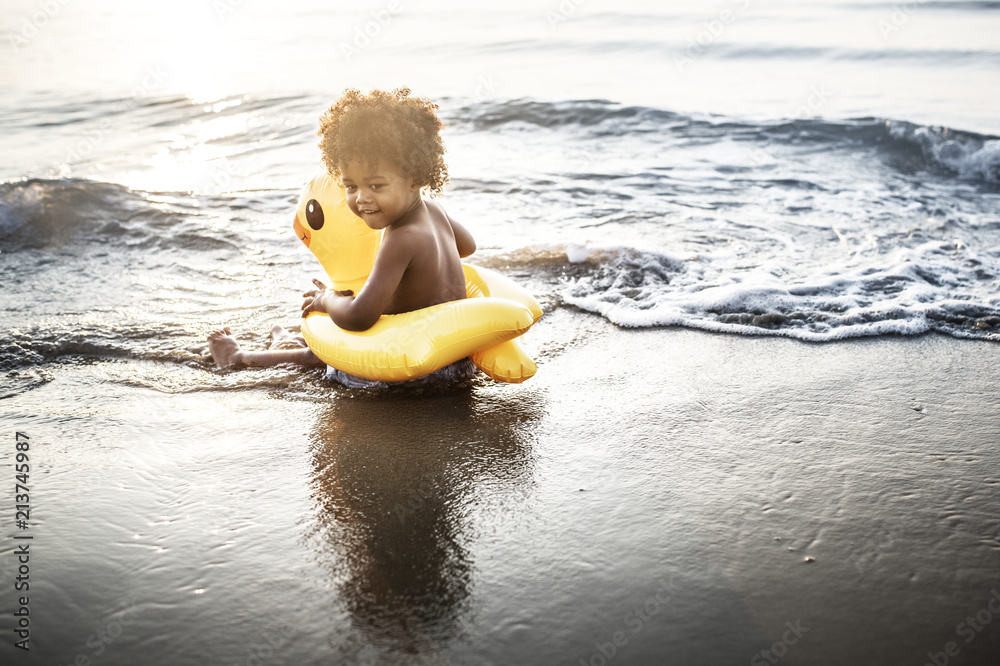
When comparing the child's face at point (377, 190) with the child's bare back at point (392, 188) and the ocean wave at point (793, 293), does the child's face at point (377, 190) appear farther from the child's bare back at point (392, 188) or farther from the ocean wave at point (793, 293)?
the ocean wave at point (793, 293)

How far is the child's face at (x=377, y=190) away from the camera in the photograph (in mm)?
3371

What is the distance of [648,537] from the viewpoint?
248 centimetres

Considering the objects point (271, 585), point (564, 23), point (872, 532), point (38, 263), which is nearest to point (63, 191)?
point (38, 263)

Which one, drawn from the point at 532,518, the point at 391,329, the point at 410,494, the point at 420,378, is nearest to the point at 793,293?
the point at 420,378

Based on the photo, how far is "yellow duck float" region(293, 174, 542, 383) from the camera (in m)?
3.46

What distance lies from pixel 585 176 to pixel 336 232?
5096 mm

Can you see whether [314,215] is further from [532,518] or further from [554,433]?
[532,518]

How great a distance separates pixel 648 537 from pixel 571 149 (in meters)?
8.07

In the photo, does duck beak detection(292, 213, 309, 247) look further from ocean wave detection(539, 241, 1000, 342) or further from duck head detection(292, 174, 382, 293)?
ocean wave detection(539, 241, 1000, 342)

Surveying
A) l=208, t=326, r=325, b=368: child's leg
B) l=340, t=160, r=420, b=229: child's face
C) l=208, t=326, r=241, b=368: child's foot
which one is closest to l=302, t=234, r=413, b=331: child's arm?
l=340, t=160, r=420, b=229: child's face

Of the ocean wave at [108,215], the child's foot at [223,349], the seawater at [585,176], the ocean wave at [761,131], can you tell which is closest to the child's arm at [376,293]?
the child's foot at [223,349]

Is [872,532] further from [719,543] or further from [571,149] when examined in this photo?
[571,149]

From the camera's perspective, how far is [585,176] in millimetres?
8523

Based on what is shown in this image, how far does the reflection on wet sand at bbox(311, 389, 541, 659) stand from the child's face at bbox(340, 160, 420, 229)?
2.89 ft
